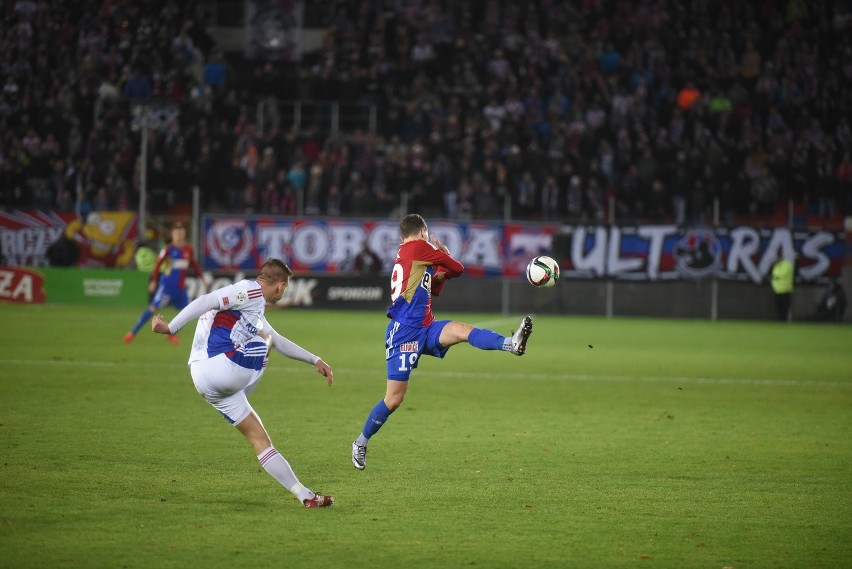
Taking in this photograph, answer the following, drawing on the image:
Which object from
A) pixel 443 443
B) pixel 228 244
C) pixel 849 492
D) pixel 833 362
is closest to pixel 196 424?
pixel 443 443

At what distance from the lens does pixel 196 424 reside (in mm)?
12375

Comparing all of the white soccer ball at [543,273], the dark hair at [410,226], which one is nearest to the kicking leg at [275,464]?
the dark hair at [410,226]

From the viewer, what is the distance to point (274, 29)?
38000 millimetres

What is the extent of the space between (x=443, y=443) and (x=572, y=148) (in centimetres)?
2172

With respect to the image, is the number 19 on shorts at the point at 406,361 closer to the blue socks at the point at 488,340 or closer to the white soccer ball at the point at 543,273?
the blue socks at the point at 488,340

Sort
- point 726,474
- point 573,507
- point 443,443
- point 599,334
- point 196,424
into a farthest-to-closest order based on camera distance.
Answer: point 599,334 < point 196,424 < point 443,443 < point 726,474 < point 573,507

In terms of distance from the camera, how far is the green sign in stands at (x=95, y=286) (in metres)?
31.6

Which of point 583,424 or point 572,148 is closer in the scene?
point 583,424

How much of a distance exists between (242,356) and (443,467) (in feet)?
8.82

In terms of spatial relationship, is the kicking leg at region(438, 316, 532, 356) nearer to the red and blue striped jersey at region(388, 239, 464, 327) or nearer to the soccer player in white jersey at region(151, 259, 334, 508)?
the red and blue striped jersey at region(388, 239, 464, 327)

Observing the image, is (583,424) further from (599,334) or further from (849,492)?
(599,334)

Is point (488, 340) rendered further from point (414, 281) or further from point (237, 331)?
point (237, 331)

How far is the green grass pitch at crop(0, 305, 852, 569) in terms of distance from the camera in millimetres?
7285

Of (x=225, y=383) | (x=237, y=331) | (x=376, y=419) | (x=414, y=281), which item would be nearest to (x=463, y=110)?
(x=414, y=281)
